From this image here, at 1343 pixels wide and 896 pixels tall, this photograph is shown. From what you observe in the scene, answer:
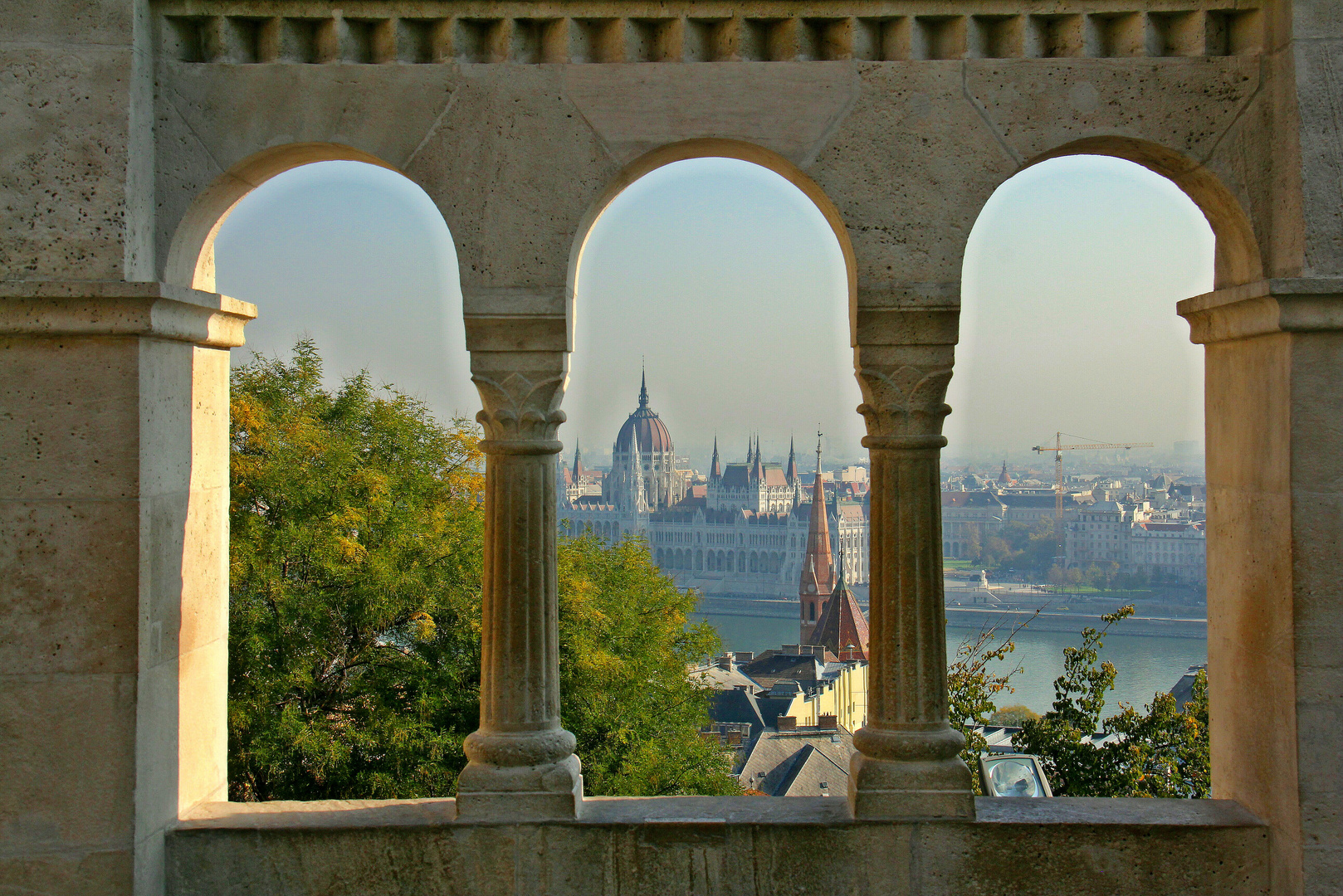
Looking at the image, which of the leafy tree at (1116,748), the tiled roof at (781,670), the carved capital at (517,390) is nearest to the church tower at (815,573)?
the tiled roof at (781,670)

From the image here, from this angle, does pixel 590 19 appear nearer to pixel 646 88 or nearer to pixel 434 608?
pixel 646 88

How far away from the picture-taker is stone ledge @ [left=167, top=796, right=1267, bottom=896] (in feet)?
14.5

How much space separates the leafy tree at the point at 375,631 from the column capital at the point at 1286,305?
43.4 feet

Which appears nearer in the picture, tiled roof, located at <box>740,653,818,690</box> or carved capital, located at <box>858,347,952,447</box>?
carved capital, located at <box>858,347,952,447</box>

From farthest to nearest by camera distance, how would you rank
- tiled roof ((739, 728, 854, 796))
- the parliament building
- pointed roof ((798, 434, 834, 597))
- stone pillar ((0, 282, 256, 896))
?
1. the parliament building
2. pointed roof ((798, 434, 834, 597))
3. tiled roof ((739, 728, 854, 796))
4. stone pillar ((0, 282, 256, 896))

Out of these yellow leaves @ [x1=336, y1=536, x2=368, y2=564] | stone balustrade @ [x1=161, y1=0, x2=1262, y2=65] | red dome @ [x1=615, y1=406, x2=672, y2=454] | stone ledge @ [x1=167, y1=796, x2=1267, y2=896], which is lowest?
stone ledge @ [x1=167, y1=796, x2=1267, y2=896]

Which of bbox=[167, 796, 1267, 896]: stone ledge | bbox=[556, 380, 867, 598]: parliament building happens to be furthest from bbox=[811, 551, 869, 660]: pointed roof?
bbox=[167, 796, 1267, 896]: stone ledge

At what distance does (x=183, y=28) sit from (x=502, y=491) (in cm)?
225

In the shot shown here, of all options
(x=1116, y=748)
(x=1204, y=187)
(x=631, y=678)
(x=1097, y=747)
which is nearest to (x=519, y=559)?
(x=1204, y=187)

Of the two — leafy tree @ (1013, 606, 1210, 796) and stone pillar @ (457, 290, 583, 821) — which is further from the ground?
stone pillar @ (457, 290, 583, 821)

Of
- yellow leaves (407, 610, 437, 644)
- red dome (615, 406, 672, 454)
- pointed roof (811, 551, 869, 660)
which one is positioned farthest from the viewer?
red dome (615, 406, 672, 454)

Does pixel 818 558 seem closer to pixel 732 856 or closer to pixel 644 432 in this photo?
pixel 644 432

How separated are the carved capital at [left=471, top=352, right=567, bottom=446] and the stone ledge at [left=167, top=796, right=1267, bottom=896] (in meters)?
1.53

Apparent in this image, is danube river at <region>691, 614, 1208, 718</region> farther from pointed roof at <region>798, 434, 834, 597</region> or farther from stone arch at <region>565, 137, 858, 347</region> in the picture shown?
stone arch at <region>565, 137, 858, 347</region>
